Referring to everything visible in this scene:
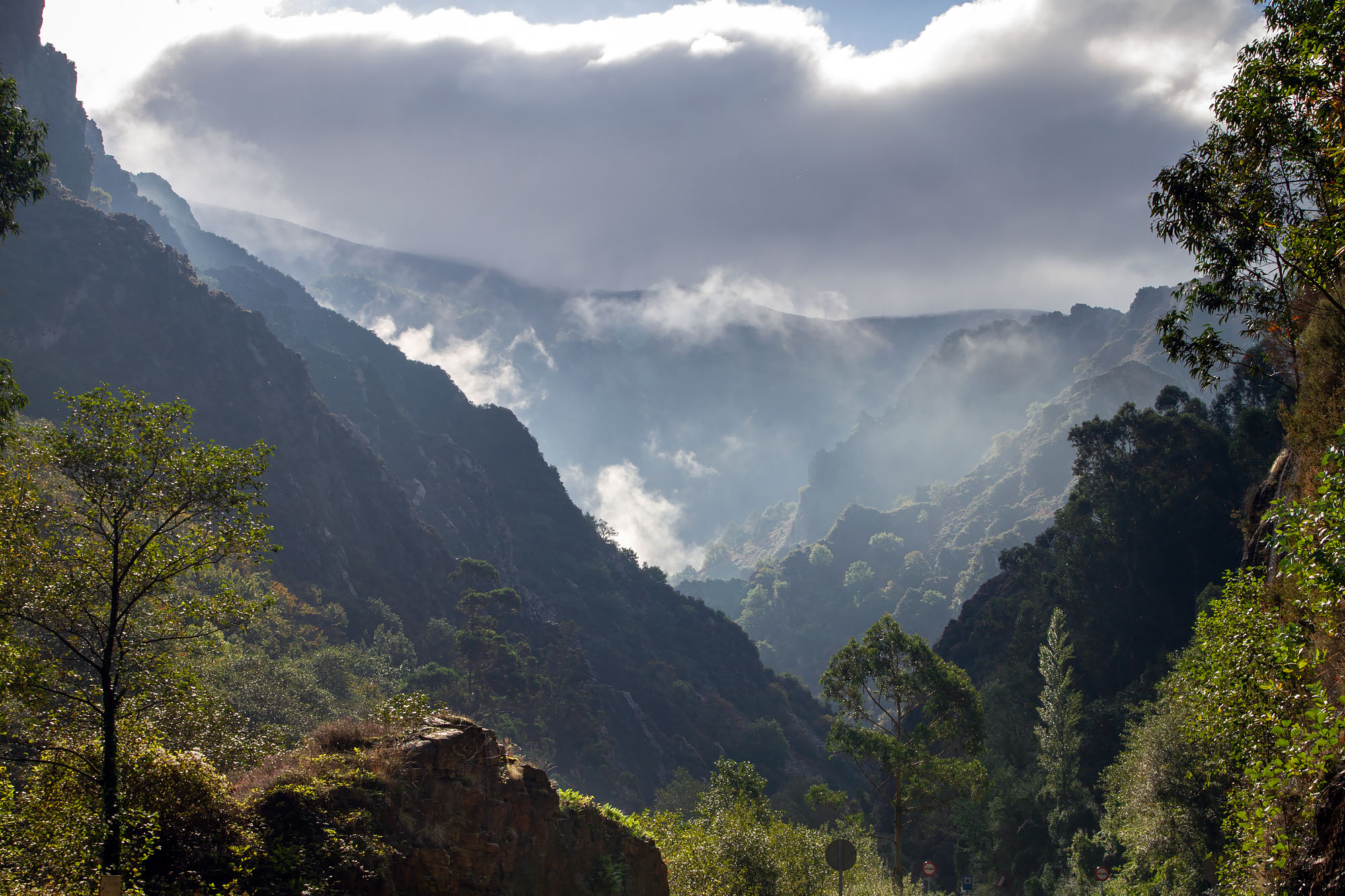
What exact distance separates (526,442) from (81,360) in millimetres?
75017

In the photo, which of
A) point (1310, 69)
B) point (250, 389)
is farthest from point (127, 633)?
point (250, 389)

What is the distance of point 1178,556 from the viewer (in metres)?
66.2

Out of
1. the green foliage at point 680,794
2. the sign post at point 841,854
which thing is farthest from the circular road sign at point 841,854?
the green foliage at point 680,794

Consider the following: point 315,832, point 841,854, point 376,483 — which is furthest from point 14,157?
point 376,483

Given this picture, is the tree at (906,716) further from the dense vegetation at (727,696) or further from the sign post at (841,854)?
the sign post at (841,854)

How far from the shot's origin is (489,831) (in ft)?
54.6

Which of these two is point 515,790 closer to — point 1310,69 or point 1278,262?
point 1278,262

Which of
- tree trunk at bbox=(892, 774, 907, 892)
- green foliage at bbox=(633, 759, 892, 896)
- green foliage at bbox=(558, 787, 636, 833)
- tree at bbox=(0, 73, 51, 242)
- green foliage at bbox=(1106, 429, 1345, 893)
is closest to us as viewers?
green foliage at bbox=(1106, 429, 1345, 893)

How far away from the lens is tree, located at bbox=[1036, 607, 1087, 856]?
4859 centimetres

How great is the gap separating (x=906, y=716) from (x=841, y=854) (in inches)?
741

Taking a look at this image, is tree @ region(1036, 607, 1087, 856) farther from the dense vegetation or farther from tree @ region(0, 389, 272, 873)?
tree @ region(0, 389, 272, 873)

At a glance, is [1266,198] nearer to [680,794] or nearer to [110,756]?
[110,756]

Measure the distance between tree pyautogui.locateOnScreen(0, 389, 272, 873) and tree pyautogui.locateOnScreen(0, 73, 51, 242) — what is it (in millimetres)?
10083

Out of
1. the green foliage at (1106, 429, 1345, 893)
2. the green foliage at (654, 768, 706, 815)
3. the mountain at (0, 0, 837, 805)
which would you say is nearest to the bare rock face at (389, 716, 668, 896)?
the green foliage at (1106, 429, 1345, 893)
